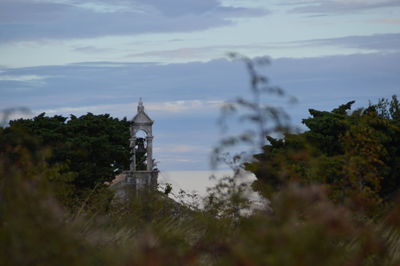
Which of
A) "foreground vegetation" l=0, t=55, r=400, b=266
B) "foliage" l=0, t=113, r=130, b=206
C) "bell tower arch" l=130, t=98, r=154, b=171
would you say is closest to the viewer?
"foreground vegetation" l=0, t=55, r=400, b=266

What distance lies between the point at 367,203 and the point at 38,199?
5.09m

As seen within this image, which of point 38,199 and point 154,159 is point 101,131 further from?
point 38,199

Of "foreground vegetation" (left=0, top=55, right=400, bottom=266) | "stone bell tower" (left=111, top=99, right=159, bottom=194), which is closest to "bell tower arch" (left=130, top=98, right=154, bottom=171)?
"stone bell tower" (left=111, top=99, right=159, bottom=194)

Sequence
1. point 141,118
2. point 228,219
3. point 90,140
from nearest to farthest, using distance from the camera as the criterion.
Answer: point 228,219 < point 90,140 < point 141,118

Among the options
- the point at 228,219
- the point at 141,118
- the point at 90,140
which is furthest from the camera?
the point at 141,118

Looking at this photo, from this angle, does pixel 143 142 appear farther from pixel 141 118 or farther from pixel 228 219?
pixel 228 219

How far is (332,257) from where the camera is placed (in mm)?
6840

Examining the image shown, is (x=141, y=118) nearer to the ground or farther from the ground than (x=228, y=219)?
farther from the ground

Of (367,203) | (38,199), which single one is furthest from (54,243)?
(367,203)

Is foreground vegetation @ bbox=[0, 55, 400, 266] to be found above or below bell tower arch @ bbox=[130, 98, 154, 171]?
below

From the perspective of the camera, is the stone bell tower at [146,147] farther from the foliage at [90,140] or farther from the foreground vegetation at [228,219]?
the foreground vegetation at [228,219]

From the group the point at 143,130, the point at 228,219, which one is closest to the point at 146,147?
the point at 143,130

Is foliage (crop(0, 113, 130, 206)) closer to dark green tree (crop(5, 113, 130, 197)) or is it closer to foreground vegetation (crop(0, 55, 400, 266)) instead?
dark green tree (crop(5, 113, 130, 197))

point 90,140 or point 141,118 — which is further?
point 141,118
